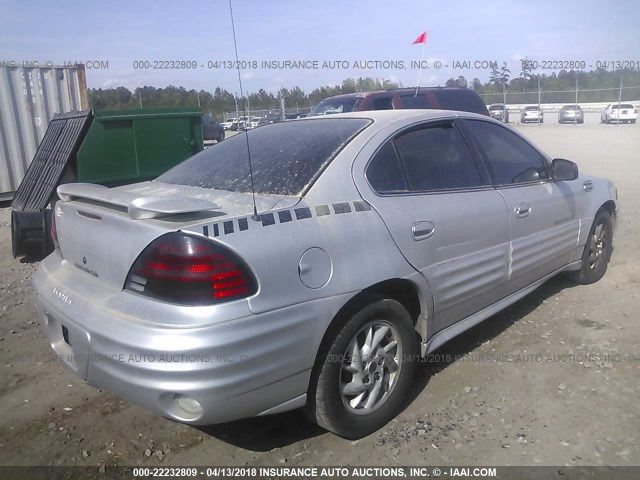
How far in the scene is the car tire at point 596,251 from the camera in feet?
14.8

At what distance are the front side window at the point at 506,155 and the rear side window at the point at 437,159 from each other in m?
0.19

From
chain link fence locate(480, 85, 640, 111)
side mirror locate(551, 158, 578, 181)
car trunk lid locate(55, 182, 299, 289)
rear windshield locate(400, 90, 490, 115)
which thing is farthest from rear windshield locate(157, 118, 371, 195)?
chain link fence locate(480, 85, 640, 111)

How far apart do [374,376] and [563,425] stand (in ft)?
3.32

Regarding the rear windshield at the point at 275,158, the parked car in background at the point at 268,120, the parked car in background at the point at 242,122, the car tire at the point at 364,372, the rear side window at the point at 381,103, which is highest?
the rear side window at the point at 381,103

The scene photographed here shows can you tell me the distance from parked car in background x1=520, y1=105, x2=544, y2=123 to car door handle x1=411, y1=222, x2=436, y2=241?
104ft

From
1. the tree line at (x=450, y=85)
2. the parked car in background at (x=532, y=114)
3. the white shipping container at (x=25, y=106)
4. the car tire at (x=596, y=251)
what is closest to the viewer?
the car tire at (x=596, y=251)

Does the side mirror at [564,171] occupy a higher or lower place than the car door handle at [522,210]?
higher

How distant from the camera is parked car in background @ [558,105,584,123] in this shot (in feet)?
98.5

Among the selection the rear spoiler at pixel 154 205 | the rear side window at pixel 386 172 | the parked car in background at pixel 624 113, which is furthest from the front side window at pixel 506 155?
the parked car in background at pixel 624 113

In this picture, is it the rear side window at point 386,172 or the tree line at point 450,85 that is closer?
the rear side window at point 386,172

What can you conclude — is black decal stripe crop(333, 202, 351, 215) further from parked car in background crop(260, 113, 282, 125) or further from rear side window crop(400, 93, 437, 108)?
rear side window crop(400, 93, 437, 108)

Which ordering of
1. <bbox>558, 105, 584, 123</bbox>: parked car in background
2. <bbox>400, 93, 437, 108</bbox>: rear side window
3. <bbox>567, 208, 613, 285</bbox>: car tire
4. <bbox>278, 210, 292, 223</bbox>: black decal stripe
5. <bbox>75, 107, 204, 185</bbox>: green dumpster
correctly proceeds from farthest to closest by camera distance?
1. <bbox>558, 105, 584, 123</bbox>: parked car in background
2. <bbox>400, 93, 437, 108</bbox>: rear side window
3. <bbox>75, 107, 204, 185</bbox>: green dumpster
4. <bbox>567, 208, 613, 285</bbox>: car tire
5. <bbox>278, 210, 292, 223</bbox>: black decal stripe

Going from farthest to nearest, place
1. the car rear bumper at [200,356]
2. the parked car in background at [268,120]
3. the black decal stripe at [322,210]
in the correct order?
the parked car in background at [268,120] → the black decal stripe at [322,210] → the car rear bumper at [200,356]

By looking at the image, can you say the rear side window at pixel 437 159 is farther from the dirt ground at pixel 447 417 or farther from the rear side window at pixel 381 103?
the rear side window at pixel 381 103
